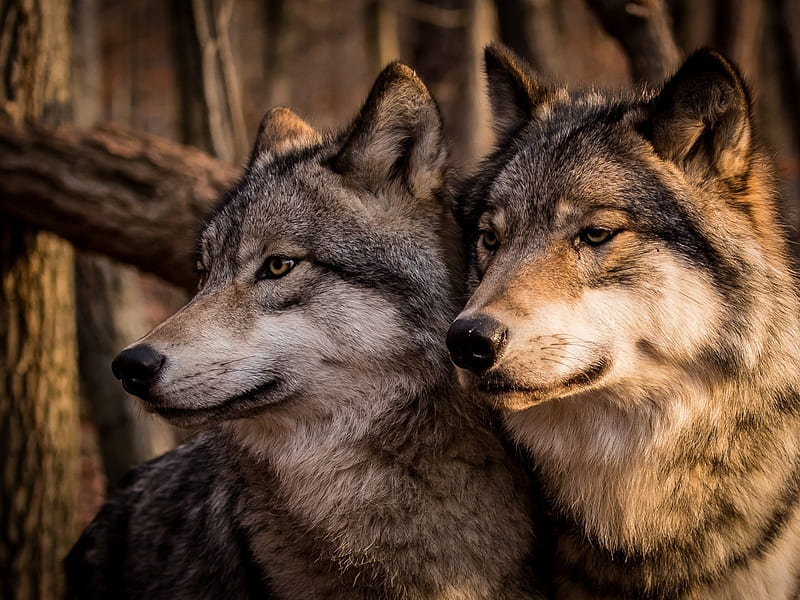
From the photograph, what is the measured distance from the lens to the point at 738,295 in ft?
11.3

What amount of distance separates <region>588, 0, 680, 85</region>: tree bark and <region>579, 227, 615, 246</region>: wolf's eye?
3024mm

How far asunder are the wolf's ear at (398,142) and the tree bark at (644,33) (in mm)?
2630

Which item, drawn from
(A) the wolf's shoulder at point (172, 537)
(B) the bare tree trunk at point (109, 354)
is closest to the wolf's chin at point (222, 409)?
(A) the wolf's shoulder at point (172, 537)

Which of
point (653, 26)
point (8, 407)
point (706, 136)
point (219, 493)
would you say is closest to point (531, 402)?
point (706, 136)

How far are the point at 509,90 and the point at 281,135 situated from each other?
1276 millimetres

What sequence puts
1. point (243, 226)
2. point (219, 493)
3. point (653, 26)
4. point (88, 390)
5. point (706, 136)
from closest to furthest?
point (706, 136) → point (243, 226) → point (219, 493) → point (653, 26) → point (88, 390)

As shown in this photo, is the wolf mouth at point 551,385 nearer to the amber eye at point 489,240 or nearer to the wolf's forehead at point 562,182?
the wolf's forehead at point 562,182

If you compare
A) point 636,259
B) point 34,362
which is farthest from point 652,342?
point 34,362

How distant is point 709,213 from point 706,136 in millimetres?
307

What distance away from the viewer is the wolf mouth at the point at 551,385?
3248 mm

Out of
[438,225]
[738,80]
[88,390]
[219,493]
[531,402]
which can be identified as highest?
[738,80]

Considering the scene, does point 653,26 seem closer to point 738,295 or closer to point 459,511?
point 738,295

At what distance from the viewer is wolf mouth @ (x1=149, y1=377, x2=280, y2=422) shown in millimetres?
3698

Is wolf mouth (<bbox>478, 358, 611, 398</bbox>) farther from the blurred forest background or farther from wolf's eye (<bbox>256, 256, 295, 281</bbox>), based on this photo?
the blurred forest background
